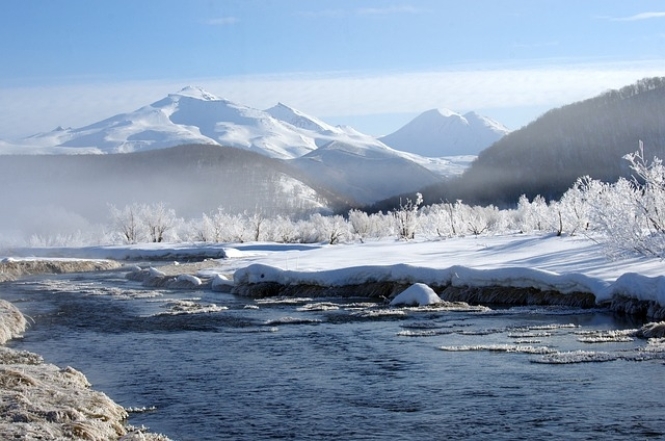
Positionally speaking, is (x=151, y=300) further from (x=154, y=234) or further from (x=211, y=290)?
(x=154, y=234)

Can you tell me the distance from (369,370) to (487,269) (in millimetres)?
18856

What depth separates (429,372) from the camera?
1986 cm

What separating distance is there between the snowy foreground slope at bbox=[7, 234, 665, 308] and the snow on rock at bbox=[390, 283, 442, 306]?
300cm

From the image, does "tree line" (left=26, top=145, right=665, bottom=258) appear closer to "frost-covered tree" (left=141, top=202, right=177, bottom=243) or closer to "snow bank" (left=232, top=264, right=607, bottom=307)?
"frost-covered tree" (left=141, top=202, right=177, bottom=243)

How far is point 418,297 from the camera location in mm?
35219

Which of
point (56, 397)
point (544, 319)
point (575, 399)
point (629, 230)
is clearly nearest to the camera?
point (56, 397)

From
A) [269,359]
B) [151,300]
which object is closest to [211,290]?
[151,300]

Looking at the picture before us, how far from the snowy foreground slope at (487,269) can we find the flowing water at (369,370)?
7.59 feet

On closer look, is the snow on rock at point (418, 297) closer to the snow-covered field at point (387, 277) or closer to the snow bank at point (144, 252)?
the snow-covered field at point (387, 277)

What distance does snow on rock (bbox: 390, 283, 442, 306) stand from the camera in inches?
→ 1379

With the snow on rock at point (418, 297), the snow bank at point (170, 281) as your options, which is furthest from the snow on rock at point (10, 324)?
the snow bank at point (170, 281)

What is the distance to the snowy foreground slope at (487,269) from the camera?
33.4 m

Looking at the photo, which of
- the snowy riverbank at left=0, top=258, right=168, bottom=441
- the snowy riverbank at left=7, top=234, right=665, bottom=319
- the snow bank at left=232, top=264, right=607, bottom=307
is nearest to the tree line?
the snowy riverbank at left=7, top=234, right=665, bottom=319

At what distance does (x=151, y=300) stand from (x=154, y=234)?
79.0 m
